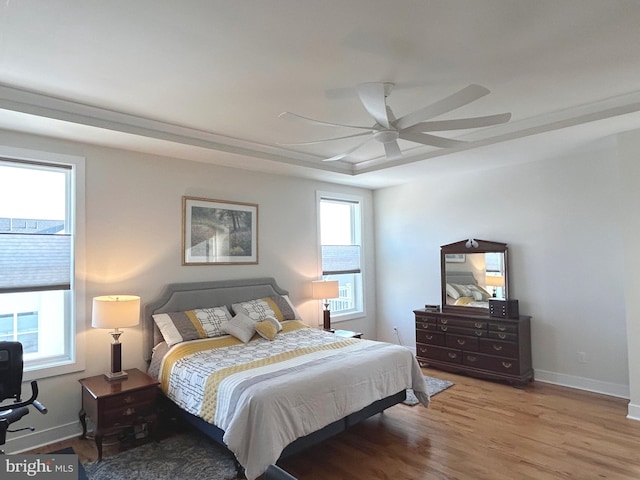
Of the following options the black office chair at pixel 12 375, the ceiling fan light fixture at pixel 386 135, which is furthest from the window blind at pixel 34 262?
the ceiling fan light fixture at pixel 386 135

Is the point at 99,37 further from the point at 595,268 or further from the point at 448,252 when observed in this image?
the point at 595,268

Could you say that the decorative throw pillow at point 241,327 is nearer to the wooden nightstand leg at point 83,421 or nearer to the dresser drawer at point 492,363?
the wooden nightstand leg at point 83,421

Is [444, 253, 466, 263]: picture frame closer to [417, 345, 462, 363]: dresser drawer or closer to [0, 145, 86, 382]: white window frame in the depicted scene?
[417, 345, 462, 363]: dresser drawer

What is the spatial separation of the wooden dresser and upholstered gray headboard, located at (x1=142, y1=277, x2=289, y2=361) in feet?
7.07

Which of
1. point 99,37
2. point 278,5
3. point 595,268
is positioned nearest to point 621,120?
point 595,268

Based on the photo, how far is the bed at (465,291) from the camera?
4.99 m

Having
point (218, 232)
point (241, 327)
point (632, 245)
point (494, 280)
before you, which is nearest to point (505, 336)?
point (494, 280)

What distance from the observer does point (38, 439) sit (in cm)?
321

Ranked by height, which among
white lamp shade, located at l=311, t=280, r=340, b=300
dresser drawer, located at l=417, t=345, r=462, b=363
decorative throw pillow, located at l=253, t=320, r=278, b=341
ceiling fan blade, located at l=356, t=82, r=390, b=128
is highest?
ceiling fan blade, located at l=356, t=82, r=390, b=128

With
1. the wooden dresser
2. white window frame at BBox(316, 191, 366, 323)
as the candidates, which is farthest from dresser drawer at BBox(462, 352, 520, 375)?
white window frame at BBox(316, 191, 366, 323)

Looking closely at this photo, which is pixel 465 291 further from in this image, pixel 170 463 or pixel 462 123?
pixel 170 463

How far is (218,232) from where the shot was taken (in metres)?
4.51

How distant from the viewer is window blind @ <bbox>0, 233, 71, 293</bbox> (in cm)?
319

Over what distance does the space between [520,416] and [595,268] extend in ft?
6.11
